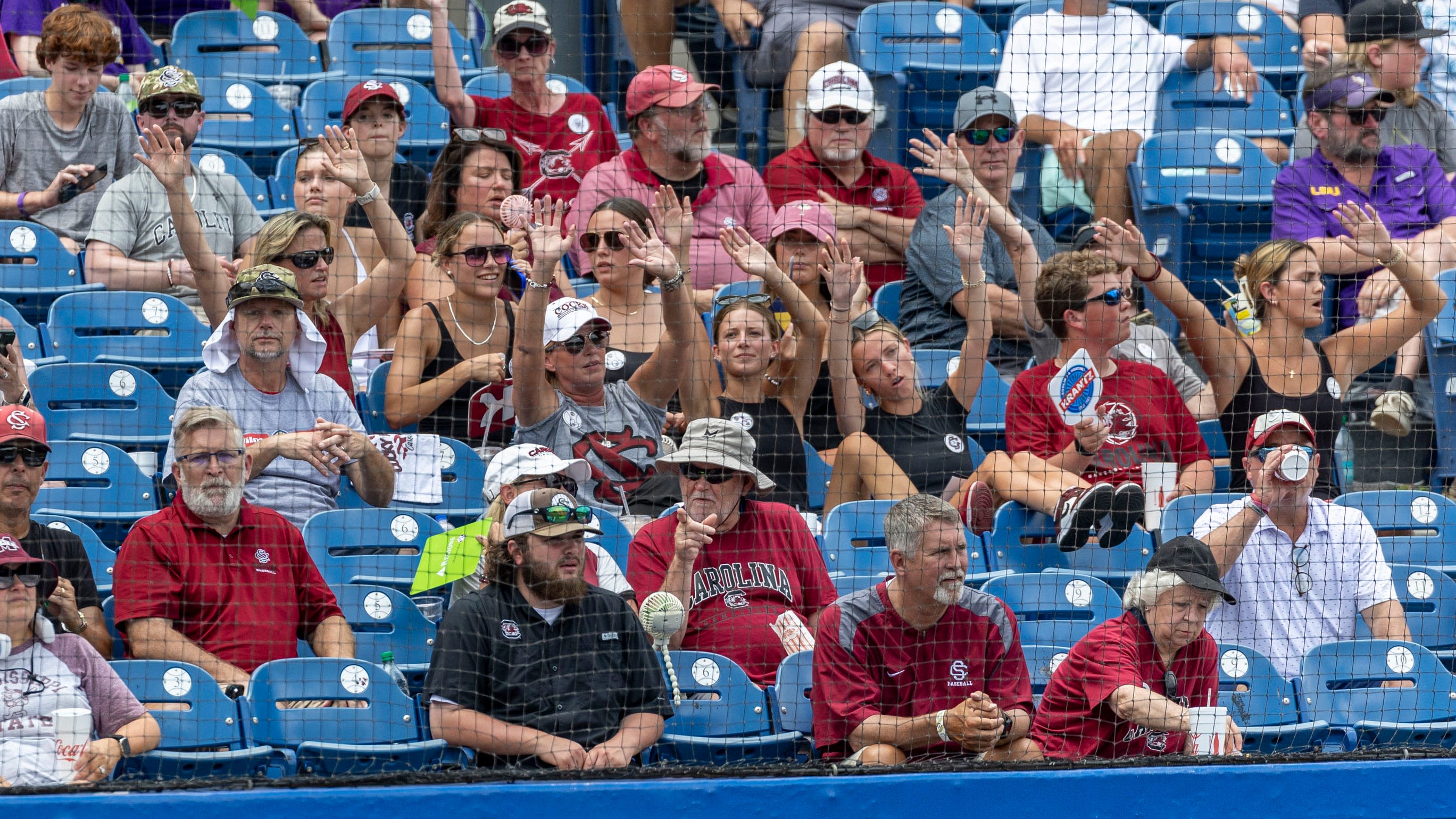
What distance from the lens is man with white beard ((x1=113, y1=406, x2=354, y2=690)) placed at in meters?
4.32

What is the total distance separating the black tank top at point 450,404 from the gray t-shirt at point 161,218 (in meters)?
0.94

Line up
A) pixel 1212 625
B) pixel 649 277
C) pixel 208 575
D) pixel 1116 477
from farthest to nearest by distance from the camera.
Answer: pixel 649 277 → pixel 1116 477 → pixel 1212 625 → pixel 208 575

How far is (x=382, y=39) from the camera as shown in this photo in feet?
24.3

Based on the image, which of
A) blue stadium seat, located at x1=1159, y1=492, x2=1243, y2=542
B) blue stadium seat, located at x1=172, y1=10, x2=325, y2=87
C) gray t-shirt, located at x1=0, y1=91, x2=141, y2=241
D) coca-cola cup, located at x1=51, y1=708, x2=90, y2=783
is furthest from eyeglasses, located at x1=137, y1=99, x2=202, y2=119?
blue stadium seat, located at x1=1159, y1=492, x2=1243, y2=542

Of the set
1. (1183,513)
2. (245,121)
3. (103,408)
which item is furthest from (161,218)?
(1183,513)

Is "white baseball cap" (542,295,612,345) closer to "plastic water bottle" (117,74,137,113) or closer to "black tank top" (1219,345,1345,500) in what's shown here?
"black tank top" (1219,345,1345,500)

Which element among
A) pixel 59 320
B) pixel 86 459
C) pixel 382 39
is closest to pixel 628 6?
pixel 382 39

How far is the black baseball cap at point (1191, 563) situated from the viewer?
13.9 feet

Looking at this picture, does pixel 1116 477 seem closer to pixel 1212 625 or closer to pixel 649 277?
pixel 1212 625

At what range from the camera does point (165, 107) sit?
5.77m

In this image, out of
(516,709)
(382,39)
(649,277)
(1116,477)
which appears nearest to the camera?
(516,709)

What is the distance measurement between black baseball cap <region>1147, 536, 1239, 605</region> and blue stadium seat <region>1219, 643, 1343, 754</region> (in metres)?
0.28

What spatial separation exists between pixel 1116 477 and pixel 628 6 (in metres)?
3.58

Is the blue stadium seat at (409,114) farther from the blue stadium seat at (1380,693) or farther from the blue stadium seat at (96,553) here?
the blue stadium seat at (1380,693)
